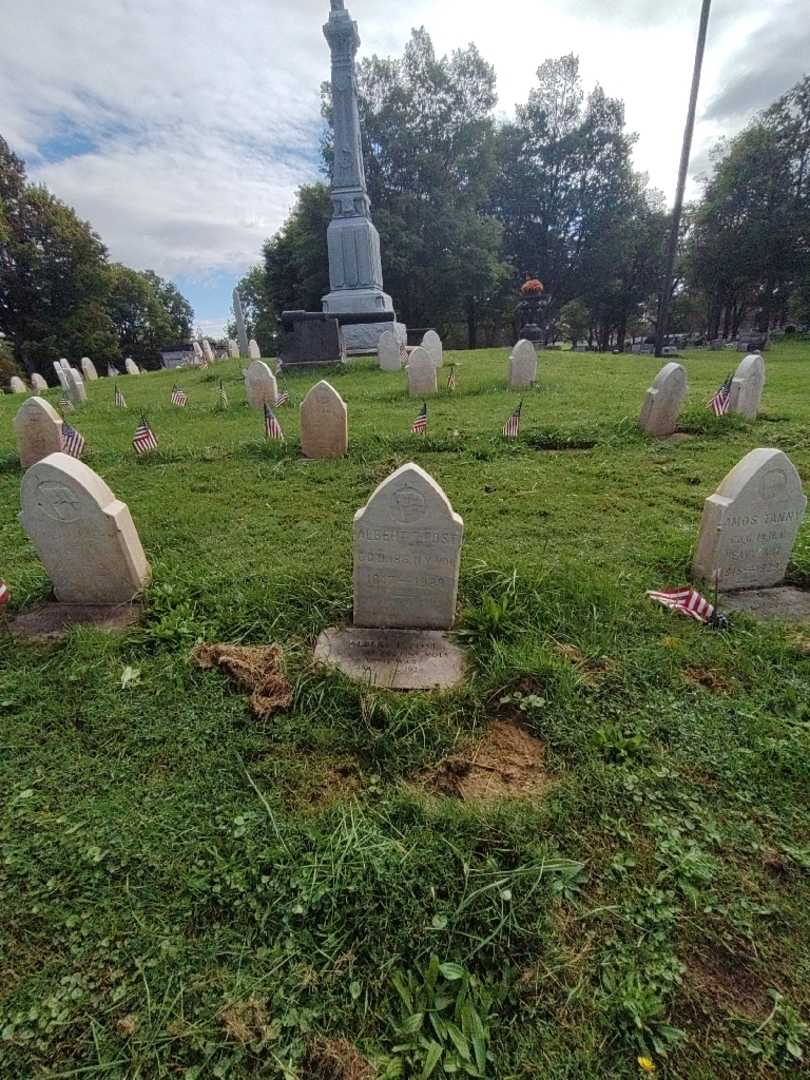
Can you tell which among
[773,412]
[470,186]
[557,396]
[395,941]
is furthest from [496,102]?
[395,941]

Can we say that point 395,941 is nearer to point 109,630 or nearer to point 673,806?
point 673,806

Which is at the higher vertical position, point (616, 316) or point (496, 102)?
point (496, 102)

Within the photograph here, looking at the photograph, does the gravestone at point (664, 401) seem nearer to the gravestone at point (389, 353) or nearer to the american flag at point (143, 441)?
the american flag at point (143, 441)

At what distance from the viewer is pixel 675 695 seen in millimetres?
2596

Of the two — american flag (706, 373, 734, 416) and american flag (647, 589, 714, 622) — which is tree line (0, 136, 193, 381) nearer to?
american flag (706, 373, 734, 416)

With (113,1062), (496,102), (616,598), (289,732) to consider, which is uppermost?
(496,102)

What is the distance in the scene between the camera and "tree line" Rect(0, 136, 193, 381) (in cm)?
3156

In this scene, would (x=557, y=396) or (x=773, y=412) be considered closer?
(x=773, y=412)

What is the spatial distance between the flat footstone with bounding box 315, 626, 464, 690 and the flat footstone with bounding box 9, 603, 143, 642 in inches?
53.5

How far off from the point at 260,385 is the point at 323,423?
4339 mm

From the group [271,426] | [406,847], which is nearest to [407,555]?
[406,847]

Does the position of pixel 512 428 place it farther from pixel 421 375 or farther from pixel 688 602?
pixel 688 602

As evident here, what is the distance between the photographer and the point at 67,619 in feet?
11.0

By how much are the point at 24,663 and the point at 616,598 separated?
357 centimetres
